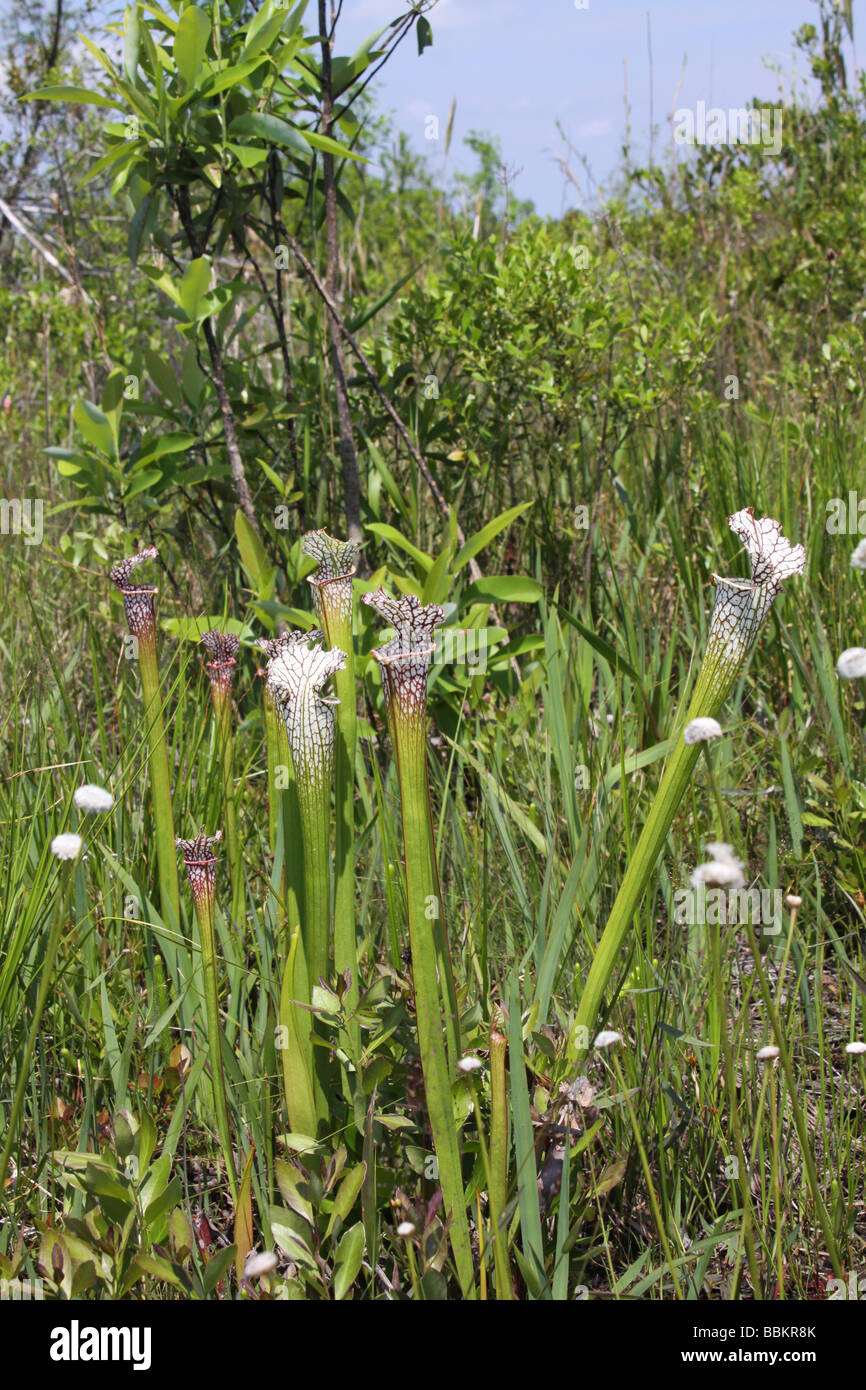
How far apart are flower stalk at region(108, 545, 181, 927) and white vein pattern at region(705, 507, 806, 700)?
785 mm

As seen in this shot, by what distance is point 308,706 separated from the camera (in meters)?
1.04

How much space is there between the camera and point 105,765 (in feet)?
6.02

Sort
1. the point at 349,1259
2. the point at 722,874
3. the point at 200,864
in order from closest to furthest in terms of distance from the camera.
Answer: the point at 722,874
the point at 349,1259
the point at 200,864

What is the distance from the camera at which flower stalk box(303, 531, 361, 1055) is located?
1.11 meters

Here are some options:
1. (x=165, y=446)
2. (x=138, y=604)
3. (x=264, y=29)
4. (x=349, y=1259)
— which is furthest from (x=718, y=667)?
(x=264, y=29)

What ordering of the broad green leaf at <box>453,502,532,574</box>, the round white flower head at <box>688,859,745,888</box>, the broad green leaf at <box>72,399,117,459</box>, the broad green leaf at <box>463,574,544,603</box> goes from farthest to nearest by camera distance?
1. the broad green leaf at <box>72,399,117,459</box>
2. the broad green leaf at <box>463,574,544,603</box>
3. the broad green leaf at <box>453,502,532,574</box>
4. the round white flower head at <box>688,859,745,888</box>

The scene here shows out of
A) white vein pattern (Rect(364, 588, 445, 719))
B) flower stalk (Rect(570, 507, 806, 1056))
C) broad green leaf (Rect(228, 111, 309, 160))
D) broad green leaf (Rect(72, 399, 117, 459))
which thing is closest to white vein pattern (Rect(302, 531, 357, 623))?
white vein pattern (Rect(364, 588, 445, 719))

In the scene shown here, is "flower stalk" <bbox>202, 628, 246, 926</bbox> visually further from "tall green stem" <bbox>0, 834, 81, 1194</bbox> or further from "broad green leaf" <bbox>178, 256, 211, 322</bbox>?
"broad green leaf" <bbox>178, 256, 211, 322</bbox>

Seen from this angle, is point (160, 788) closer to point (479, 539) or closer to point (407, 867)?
point (407, 867)

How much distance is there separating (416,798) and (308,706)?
0.16 meters

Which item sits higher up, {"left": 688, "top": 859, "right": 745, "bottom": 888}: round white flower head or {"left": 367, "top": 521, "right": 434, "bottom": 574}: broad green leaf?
{"left": 367, "top": 521, "right": 434, "bottom": 574}: broad green leaf

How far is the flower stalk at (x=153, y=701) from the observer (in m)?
1.40
